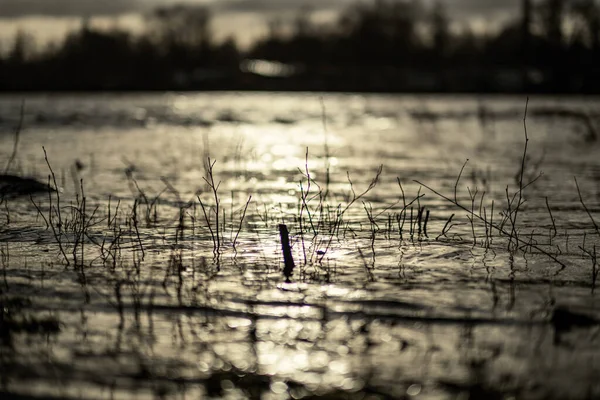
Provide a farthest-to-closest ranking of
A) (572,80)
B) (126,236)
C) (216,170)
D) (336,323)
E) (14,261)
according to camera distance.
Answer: (572,80), (216,170), (126,236), (14,261), (336,323)

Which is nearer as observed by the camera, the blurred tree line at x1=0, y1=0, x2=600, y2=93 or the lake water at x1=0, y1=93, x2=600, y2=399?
the lake water at x1=0, y1=93, x2=600, y2=399

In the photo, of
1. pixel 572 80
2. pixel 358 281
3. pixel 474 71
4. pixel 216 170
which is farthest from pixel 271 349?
pixel 474 71

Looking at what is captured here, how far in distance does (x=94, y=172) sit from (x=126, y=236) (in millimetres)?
8832

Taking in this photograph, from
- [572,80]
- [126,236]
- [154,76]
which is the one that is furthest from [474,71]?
[126,236]

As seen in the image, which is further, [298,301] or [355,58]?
[355,58]

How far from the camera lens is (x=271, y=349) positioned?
560 cm

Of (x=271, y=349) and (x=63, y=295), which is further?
(x=63, y=295)

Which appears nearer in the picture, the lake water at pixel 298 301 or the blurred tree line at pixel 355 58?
the lake water at pixel 298 301

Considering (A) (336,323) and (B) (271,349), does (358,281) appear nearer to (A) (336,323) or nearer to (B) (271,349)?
(A) (336,323)

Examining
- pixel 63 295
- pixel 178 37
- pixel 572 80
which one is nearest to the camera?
pixel 63 295

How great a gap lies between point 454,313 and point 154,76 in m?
109

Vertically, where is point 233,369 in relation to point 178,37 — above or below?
below

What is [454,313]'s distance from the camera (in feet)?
21.6

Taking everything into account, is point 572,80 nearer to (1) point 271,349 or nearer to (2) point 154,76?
(2) point 154,76
